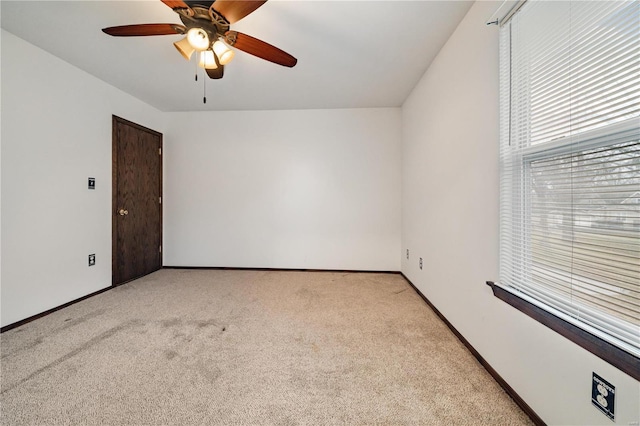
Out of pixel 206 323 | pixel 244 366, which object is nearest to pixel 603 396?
pixel 244 366

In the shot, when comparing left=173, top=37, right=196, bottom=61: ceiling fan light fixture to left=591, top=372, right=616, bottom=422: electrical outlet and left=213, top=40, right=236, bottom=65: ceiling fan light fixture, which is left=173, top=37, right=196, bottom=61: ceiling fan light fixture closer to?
left=213, top=40, right=236, bottom=65: ceiling fan light fixture

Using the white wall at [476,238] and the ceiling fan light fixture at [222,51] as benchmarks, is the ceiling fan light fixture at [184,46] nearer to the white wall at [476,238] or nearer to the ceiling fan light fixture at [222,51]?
the ceiling fan light fixture at [222,51]

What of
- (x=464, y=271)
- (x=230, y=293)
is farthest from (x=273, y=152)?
(x=464, y=271)

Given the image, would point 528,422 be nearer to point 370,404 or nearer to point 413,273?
point 370,404

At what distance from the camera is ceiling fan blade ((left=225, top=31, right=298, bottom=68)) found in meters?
1.58

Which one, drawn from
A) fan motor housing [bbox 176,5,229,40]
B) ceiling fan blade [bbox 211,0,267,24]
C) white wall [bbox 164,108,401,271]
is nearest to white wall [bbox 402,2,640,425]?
white wall [bbox 164,108,401,271]

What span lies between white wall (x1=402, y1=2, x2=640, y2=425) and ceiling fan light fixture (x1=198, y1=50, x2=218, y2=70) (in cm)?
192

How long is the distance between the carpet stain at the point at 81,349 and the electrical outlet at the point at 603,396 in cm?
293

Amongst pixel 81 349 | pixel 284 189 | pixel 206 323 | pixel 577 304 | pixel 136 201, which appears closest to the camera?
pixel 577 304

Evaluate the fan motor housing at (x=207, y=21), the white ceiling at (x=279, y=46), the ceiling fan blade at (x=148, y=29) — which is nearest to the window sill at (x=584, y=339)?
the white ceiling at (x=279, y=46)

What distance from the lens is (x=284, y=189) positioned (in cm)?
367

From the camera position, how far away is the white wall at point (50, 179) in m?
2.00

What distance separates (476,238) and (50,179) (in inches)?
151

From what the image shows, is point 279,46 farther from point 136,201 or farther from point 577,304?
point 136,201
